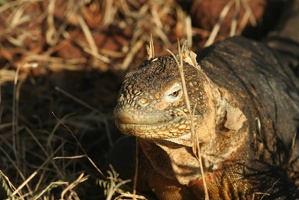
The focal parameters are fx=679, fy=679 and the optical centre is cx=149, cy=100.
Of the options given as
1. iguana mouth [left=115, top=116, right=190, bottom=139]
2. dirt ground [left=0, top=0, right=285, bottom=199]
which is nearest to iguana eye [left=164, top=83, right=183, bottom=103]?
iguana mouth [left=115, top=116, right=190, bottom=139]

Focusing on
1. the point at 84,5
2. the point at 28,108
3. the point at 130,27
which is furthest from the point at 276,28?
the point at 28,108

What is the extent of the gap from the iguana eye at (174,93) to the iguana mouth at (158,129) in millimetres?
114

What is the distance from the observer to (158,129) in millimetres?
3707

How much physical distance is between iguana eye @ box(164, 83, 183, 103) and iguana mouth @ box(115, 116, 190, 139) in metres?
0.11

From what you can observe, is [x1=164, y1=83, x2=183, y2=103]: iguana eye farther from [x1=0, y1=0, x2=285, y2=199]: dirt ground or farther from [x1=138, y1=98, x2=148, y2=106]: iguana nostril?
[x1=0, y1=0, x2=285, y2=199]: dirt ground

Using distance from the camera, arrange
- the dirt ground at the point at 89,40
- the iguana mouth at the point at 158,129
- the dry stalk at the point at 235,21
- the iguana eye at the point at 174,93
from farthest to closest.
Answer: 1. the dry stalk at the point at 235,21
2. the dirt ground at the point at 89,40
3. the iguana eye at the point at 174,93
4. the iguana mouth at the point at 158,129

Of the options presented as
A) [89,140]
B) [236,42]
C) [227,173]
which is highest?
[236,42]

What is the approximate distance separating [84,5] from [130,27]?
0.60 metres

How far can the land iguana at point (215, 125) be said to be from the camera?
376cm

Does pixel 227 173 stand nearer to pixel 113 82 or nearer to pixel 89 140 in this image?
pixel 89 140

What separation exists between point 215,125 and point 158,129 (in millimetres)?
640

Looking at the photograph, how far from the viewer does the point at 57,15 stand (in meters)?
7.81

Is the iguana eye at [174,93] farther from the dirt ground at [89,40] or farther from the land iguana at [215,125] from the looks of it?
the dirt ground at [89,40]

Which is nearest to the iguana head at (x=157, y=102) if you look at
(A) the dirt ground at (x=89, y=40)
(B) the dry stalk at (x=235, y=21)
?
(A) the dirt ground at (x=89, y=40)
